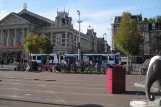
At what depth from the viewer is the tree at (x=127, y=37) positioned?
47.0m

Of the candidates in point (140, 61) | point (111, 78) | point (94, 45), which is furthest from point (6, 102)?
point (94, 45)

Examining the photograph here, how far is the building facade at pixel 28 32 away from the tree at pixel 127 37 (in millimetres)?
44197

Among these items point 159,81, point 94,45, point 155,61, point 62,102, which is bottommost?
point 62,102

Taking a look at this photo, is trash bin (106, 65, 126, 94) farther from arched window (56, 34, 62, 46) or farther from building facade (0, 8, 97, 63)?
arched window (56, 34, 62, 46)

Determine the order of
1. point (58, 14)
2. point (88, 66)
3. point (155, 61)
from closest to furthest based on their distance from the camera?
point (155, 61), point (88, 66), point (58, 14)

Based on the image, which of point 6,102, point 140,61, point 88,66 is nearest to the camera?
point 6,102

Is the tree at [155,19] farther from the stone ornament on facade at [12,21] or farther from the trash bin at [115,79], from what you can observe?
the trash bin at [115,79]

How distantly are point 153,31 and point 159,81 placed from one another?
290 feet

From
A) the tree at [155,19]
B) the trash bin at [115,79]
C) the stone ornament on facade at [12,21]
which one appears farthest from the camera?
the stone ornament on facade at [12,21]

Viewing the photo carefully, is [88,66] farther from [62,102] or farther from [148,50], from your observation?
[148,50]

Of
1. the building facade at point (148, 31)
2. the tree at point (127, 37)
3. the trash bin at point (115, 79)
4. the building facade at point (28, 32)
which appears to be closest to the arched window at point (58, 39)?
the building facade at point (28, 32)

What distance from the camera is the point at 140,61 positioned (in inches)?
3615

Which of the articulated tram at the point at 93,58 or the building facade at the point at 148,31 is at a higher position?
the building facade at the point at 148,31

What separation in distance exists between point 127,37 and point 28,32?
2198 inches
